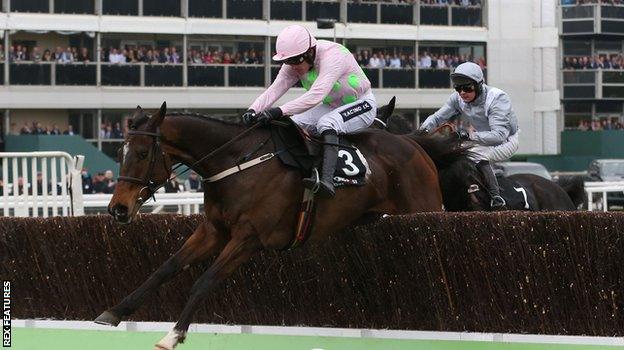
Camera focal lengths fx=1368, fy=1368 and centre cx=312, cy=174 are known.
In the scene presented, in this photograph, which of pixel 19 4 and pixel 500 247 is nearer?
pixel 500 247

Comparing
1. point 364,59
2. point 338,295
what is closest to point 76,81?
point 364,59

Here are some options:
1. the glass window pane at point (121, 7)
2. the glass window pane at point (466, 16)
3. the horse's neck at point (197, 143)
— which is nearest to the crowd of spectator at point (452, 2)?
the glass window pane at point (466, 16)

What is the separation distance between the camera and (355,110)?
884 centimetres

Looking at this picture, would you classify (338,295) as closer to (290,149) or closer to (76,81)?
(290,149)

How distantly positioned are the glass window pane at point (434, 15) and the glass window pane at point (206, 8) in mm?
6366

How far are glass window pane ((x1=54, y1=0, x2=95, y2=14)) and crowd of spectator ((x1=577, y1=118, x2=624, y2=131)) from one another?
17.0 m

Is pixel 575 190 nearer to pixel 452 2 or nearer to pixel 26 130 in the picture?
pixel 26 130

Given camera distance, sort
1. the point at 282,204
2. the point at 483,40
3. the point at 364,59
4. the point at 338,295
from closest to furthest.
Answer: the point at 282,204 < the point at 338,295 < the point at 364,59 < the point at 483,40

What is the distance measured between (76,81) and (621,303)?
A: 28.8 m

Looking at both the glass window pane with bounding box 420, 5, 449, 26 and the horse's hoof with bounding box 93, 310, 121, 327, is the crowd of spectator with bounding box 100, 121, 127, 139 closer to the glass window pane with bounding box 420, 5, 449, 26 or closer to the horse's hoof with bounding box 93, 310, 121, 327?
the glass window pane with bounding box 420, 5, 449, 26

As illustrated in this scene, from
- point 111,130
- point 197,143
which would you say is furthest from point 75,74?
point 197,143

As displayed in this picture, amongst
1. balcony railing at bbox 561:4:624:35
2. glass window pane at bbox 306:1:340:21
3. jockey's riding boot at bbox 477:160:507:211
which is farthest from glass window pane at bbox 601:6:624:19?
jockey's riding boot at bbox 477:160:507:211

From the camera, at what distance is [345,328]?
8.45 m

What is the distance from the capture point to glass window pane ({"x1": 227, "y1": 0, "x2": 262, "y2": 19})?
37531mm
